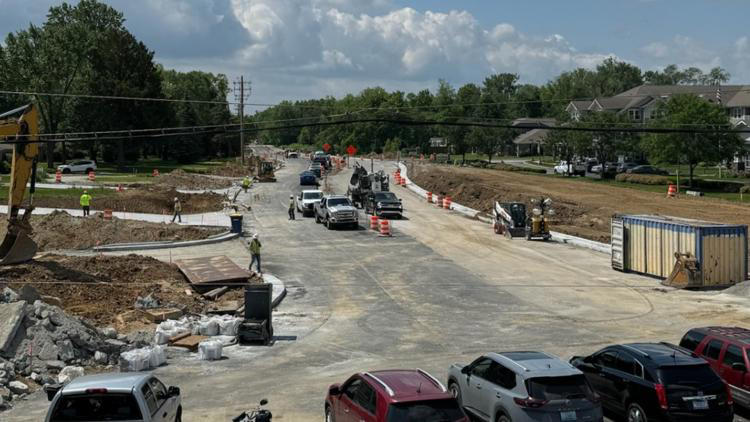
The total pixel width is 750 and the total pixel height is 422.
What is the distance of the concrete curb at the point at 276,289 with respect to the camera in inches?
1137

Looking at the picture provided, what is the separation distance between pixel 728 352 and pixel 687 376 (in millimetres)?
2515

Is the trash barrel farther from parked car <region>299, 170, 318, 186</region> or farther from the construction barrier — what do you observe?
parked car <region>299, 170, 318, 186</region>

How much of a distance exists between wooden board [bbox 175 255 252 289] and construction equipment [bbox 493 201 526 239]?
1838 centimetres

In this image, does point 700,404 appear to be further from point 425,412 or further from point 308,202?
point 308,202

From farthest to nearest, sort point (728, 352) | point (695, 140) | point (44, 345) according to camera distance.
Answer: point (695, 140) < point (44, 345) < point (728, 352)

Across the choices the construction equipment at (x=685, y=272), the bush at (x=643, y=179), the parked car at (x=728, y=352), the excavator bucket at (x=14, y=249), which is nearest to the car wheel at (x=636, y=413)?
the parked car at (x=728, y=352)

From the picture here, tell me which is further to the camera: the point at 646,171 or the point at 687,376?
the point at 646,171

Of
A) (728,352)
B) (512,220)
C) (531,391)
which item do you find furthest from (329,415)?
(512,220)

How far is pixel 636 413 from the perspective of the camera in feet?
48.2

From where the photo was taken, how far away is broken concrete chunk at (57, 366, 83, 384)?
61.4ft

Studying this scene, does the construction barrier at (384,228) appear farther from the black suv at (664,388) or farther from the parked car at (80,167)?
the parked car at (80,167)

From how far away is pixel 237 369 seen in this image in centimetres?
2056

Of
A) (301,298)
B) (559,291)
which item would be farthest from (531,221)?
(301,298)

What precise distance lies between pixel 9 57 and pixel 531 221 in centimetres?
7484
